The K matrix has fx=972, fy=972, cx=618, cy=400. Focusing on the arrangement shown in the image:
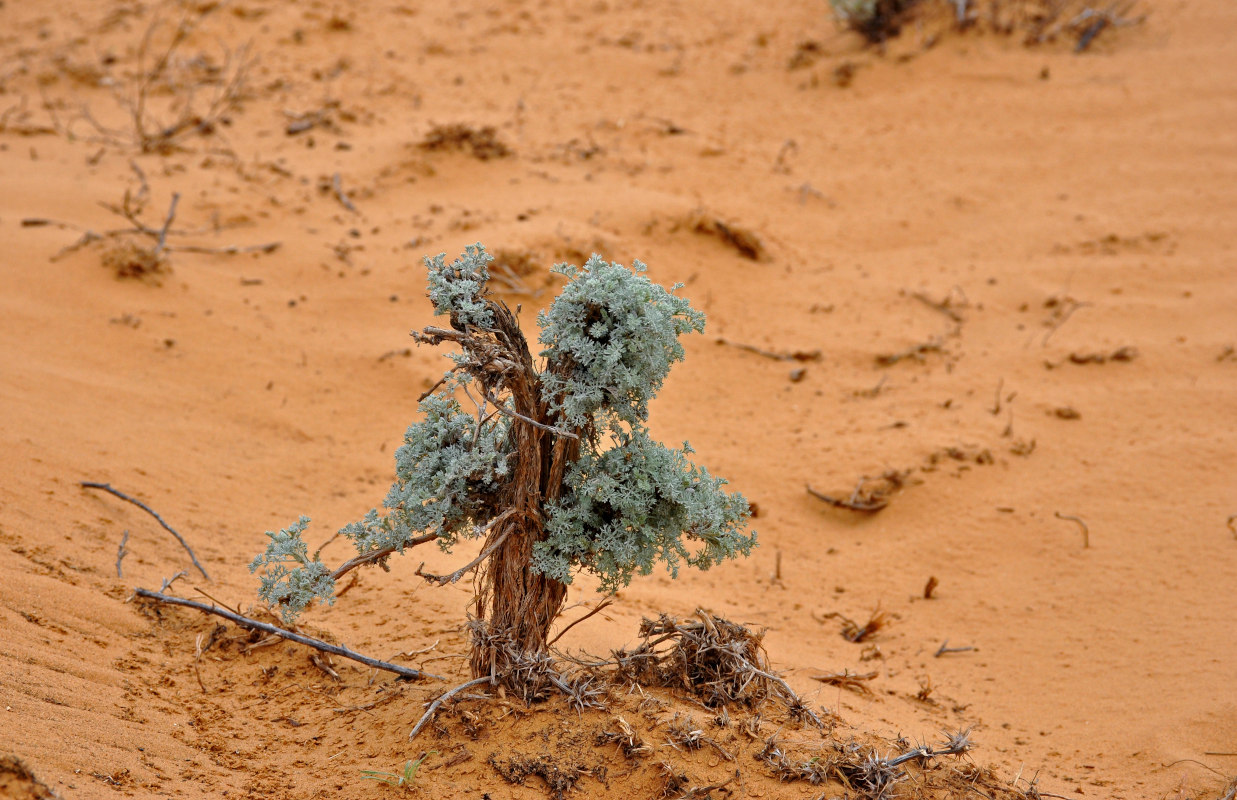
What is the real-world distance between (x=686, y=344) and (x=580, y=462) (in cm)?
418

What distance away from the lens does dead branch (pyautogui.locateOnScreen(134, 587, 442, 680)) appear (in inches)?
139

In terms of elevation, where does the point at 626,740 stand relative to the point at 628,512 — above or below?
below

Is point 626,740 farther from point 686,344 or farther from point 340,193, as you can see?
point 340,193

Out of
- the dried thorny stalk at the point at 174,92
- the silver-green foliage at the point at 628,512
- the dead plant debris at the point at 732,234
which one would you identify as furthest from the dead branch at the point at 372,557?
the dried thorny stalk at the point at 174,92

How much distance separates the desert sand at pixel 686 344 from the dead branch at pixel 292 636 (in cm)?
8

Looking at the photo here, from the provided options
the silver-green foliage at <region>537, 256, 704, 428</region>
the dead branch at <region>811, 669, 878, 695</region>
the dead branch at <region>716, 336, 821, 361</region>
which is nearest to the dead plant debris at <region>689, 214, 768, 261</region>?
the dead branch at <region>716, 336, 821, 361</region>

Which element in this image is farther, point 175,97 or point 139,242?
point 175,97

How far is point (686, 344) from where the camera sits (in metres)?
7.21

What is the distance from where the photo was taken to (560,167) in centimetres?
885

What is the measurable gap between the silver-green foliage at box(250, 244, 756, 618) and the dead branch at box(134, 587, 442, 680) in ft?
1.88

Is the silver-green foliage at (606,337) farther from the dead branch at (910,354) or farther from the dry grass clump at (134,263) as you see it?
the dry grass clump at (134,263)

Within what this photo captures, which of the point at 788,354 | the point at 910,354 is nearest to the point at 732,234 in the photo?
the point at 788,354

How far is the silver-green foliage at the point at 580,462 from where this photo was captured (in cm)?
289

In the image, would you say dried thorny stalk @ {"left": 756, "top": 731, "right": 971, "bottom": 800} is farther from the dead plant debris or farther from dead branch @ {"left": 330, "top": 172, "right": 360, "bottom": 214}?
dead branch @ {"left": 330, "top": 172, "right": 360, "bottom": 214}
